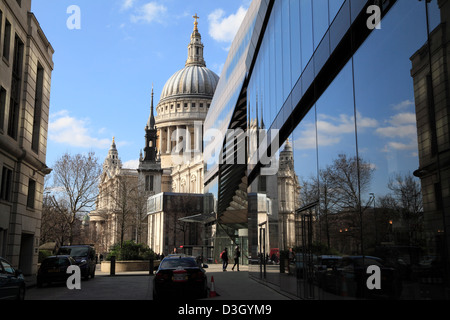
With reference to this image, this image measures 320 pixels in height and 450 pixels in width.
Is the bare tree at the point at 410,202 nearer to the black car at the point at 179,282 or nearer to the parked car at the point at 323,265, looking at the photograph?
the parked car at the point at 323,265

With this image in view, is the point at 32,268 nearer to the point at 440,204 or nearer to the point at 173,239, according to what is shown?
the point at 440,204

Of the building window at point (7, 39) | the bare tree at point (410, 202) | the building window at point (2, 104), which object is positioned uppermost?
the building window at point (7, 39)

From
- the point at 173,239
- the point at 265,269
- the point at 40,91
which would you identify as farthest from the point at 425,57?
the point at 173,239

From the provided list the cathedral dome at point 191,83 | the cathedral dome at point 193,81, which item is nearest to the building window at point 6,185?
the cathedral dome at point 193,81

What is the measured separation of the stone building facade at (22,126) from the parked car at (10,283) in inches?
433

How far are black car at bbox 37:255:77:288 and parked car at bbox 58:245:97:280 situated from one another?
306cm

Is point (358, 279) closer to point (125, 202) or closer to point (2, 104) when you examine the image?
point (2, 104)

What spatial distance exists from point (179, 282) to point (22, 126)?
655 inches

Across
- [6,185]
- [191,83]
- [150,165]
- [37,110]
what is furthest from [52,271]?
[191,83]

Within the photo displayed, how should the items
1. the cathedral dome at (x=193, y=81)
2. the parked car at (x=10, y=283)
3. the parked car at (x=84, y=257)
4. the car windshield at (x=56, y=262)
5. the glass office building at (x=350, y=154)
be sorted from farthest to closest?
the cathedral dome at (x=193, y=81)
the parked car at (x=84, y=257)
the car windshield at (x=56, y=262)
the parked car at (x=10, y=283)
the glass office building at (x=350, y=154)

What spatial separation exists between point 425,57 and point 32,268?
28894 millimetres

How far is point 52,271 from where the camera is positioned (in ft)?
75.5

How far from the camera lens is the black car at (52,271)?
22953mm

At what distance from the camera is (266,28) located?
23.6 metres
